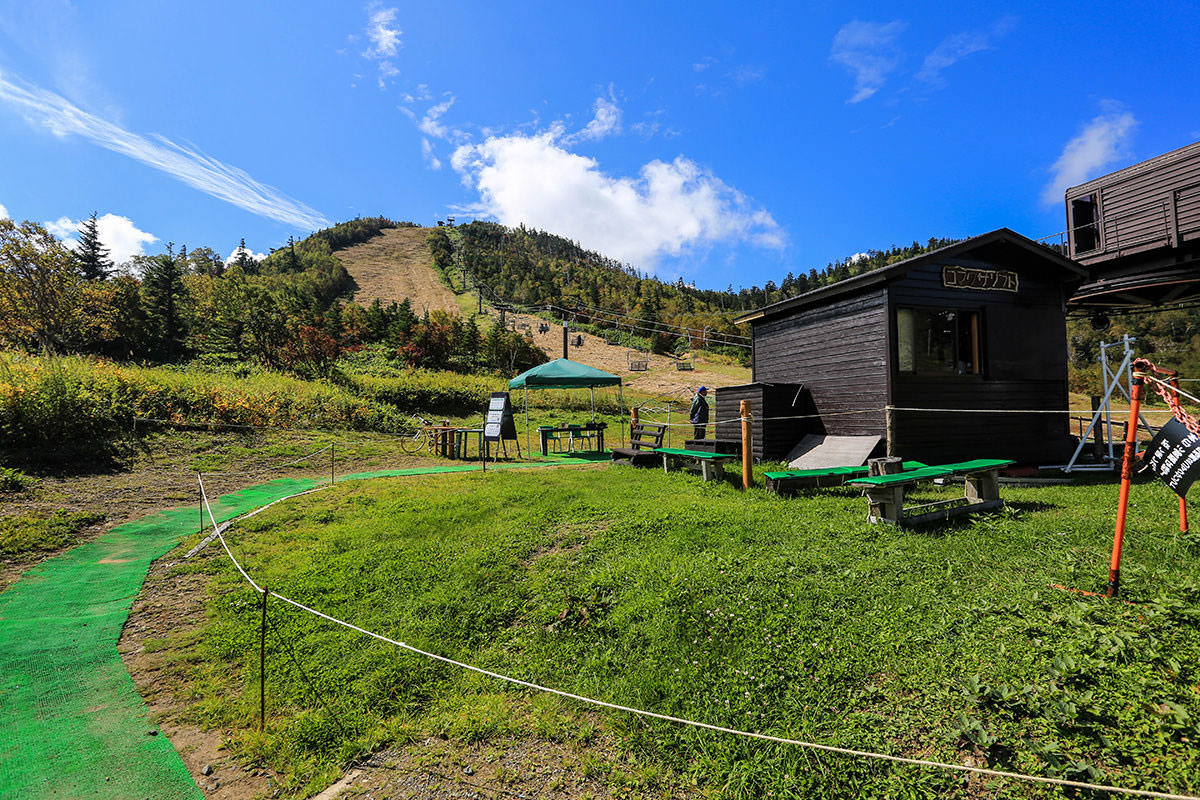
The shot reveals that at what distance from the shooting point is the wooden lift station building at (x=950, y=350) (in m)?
9.31

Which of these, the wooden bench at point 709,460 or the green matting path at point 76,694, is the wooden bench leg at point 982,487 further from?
the green matting path at point 76,694

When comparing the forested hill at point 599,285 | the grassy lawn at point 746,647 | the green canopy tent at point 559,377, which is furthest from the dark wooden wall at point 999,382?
the forested hill at point 599,285

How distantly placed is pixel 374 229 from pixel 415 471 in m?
117

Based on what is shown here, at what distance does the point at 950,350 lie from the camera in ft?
32.6

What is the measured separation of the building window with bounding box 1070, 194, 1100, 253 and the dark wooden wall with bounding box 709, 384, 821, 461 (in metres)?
10.7

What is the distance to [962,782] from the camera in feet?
7.55

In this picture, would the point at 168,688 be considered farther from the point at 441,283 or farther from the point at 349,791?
the point at 441,283

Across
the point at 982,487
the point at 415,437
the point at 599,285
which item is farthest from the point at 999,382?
the point at 599,285

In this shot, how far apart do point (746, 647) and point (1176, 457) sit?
3378mm

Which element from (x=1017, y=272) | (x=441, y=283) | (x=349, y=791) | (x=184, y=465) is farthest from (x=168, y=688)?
(x=441, y=283)

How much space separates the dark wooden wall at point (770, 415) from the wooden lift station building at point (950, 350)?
18 cm

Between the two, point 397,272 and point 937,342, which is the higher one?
point 397,272

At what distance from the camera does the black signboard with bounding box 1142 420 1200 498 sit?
11.2ft

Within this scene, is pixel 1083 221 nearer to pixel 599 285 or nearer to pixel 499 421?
pixel 499 421
